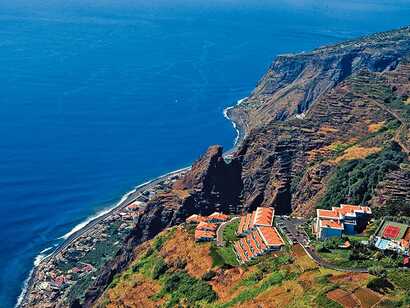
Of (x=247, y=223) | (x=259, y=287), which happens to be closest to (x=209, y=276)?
(x=259, y=287)

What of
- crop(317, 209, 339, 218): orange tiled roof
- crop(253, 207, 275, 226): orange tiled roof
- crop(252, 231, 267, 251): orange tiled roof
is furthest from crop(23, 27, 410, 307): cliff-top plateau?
crop(253, 207, 275, 226): orange tiled roof

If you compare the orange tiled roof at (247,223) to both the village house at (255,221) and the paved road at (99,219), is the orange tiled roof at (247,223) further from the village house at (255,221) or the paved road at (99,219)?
the paved road at (99,219)

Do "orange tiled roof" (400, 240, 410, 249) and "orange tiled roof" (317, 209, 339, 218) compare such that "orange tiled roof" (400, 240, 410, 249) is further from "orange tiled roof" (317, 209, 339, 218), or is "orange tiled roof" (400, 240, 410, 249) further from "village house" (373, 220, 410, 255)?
"orange tiled roof" (317, 209, 339, 218)

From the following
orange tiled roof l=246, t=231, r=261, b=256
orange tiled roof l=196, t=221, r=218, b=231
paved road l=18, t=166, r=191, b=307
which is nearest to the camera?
orange tiled roof l=246, t=231, r=261, b=256

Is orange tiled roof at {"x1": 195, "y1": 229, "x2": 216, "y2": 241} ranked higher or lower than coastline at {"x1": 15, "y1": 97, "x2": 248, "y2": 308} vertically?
lower

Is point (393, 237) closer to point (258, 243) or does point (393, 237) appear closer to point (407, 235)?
point (407, 235)

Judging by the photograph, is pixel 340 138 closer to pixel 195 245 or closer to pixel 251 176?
pixel 251 176

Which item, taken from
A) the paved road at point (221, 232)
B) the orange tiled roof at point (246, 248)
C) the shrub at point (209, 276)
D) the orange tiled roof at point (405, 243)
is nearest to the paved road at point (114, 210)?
the paved road at point (221, 232)
